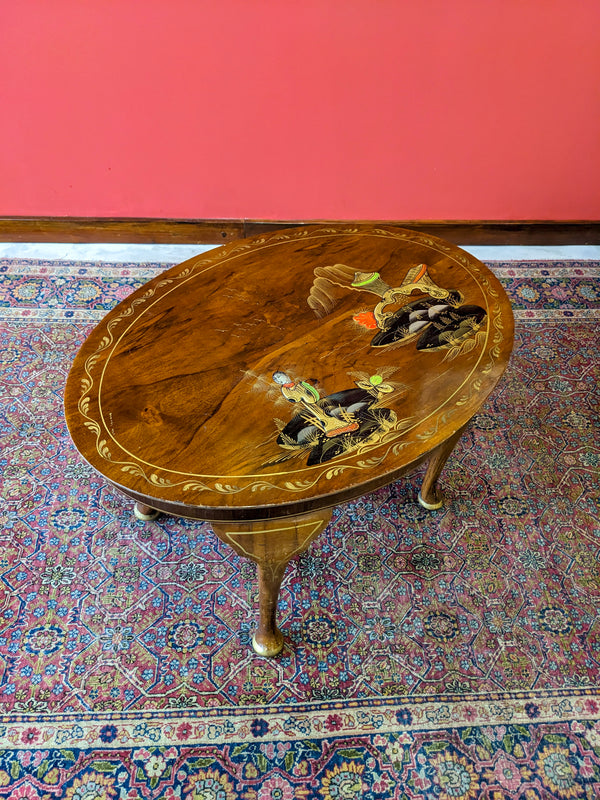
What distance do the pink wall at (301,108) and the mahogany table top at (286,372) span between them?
3.49 ft

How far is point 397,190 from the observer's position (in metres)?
3.39

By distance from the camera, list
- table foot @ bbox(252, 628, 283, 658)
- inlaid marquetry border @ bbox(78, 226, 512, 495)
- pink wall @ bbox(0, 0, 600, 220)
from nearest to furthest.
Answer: inlaid marquetry border @ bbox(78, 226, 512, 495) < table foot @ bbox(252, 628, 283, 658) < pink wall @ bbox(0, 0, 600, 220)

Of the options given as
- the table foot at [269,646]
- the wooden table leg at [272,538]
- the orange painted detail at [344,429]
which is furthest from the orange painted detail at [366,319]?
the table foot at [269,646]

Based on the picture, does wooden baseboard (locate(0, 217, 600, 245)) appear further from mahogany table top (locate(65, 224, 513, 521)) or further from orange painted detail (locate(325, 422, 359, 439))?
orange painted detail (locate(325, 422, 359, 439))

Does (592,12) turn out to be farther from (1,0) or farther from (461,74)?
(1,0)

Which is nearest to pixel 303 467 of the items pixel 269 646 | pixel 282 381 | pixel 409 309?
pixel 282 381

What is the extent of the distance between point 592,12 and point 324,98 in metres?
1.21

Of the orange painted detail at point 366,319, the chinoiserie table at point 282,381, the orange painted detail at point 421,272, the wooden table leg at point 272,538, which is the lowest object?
the wooden table leg at point 272,538

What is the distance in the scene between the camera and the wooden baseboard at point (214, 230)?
3.47 meters

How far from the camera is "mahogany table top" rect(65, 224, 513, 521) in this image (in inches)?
63.2

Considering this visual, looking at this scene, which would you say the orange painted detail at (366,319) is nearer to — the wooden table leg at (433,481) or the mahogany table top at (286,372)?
the mahogany table top at (286,372)

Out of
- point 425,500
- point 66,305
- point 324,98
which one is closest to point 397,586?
point 425,500

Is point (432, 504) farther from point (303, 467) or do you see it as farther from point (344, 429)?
point (303, 467)

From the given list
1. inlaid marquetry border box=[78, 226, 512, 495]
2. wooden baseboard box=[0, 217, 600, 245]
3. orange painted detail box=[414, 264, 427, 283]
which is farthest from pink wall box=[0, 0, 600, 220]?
orange painted detail box=[414, 264, 427, 283]
